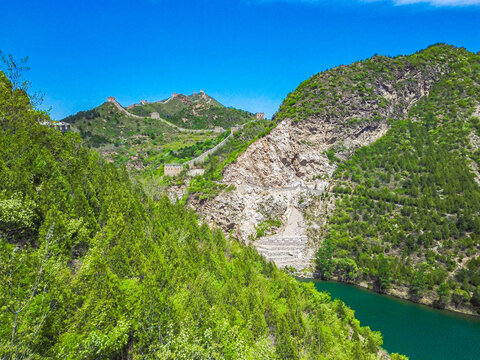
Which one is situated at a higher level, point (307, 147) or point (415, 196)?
point (307, 147)

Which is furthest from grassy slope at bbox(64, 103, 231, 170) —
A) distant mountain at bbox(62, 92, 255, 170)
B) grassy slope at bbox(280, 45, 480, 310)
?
grassy slope at bbox(280, 45, 480, 310)

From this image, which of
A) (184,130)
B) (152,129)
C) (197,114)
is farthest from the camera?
(197,114)

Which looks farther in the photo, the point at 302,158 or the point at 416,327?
the point at 302,158

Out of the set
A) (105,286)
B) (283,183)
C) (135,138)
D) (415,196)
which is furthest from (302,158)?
(105,286)

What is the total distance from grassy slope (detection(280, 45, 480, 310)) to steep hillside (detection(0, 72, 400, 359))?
2025 centimetres

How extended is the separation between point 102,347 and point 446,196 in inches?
2468

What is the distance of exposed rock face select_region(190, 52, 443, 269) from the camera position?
58.6m

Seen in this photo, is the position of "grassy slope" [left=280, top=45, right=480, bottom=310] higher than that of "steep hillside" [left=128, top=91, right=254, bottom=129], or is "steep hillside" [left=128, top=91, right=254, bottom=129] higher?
"steep hillside" [left=128, top=91, right=254, bottom=129]

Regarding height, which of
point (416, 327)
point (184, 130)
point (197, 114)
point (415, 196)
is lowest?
point (416, 327)

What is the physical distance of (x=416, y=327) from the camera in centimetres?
3488

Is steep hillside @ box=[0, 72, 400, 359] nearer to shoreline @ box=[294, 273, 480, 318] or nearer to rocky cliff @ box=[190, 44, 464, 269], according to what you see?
shoreline @ box=[294, 273, 480, 318]

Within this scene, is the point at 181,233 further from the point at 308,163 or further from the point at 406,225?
the point at 308,163

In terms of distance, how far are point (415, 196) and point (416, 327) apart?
2917 centimetres

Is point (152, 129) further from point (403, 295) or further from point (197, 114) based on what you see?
point (403, 295)
